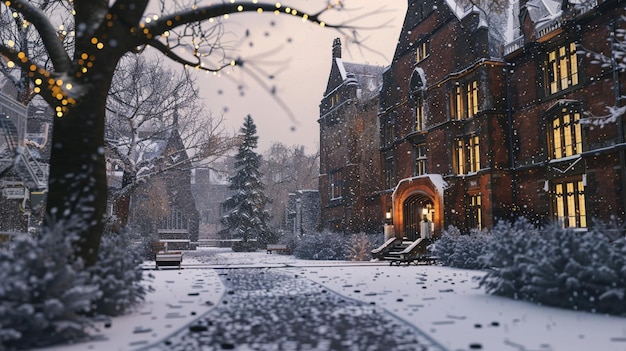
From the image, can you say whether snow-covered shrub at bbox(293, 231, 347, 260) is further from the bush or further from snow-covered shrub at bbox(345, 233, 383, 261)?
the bush

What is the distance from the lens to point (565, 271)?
8125mm

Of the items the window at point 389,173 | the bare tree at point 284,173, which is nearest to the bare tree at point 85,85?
the window at point 389,173

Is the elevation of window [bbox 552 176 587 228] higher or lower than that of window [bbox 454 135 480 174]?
lower

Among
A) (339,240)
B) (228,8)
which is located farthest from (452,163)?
(228,8)

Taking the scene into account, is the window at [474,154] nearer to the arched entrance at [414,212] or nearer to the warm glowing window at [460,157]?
the warm glowing window at [460,157]

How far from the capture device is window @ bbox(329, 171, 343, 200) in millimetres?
39219

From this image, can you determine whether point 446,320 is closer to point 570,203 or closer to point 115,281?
point 115,281

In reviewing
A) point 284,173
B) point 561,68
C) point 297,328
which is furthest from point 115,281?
point 284,173

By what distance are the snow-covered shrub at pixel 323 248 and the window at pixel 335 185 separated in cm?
934

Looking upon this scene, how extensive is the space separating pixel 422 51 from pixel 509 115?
787 centimetres

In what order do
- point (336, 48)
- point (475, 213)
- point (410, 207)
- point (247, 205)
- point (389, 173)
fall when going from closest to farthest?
1. point (475, 213)
2. point (410, 207)
3. point (389, 173)
4. point (247, 205)
5. point (336, 48)

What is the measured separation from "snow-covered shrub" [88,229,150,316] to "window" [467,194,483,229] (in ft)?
64.3

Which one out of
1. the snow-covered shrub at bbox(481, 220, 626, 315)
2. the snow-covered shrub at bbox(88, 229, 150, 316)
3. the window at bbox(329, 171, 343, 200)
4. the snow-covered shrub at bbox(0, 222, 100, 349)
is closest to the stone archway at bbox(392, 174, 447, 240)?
the window at bbox(329, 171, 343, 200)

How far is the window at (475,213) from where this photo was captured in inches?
965
